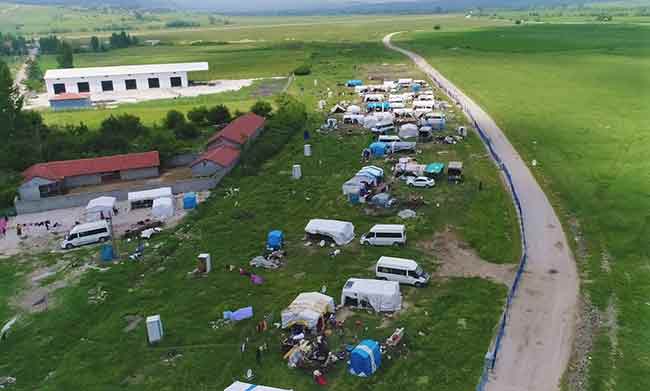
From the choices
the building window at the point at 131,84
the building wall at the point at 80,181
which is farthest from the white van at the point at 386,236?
the building window at the point at 131,84

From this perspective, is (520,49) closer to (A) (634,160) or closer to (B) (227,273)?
(A) (634,160)

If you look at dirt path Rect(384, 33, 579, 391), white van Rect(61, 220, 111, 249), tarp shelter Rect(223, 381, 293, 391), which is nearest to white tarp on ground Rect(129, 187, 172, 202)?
white van Rect(61, 220, 111, 249)

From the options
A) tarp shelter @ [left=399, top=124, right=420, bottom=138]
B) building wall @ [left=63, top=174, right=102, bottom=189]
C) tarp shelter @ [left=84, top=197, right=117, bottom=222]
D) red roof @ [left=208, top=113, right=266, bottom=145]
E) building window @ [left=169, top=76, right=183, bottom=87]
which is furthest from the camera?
building window @ [left=169, top=76, right=183, bottom=87]

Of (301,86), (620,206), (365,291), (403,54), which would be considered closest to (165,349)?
(365,291)

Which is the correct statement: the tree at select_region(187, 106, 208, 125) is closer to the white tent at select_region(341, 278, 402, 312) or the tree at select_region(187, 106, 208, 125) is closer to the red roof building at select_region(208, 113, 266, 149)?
the red roof building at select_region(208, 113, 266, 149)

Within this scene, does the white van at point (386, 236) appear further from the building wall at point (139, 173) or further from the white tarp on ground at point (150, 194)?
the building wall at point (139, 173)
